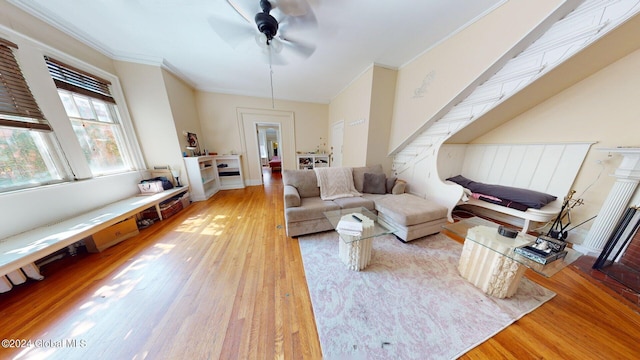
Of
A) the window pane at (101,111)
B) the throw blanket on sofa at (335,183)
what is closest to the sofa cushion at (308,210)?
the throw blanket on sofa at (335,183)

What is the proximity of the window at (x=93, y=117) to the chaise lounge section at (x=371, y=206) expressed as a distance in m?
2.71

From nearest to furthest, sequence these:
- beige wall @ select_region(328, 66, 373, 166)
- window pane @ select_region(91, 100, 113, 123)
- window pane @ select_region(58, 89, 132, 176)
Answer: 1. window pane @ select_region(58, 89, 132, 176)
2. window pane @ select_region(91, 100, 113, 123)
3. beige wall @ select_region(328, 66, 373, 166)

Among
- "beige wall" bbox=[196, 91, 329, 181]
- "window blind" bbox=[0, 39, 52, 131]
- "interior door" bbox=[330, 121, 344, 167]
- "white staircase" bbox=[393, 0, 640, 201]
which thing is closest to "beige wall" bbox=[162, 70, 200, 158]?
"beige wall" bbox=[196, 91, 329, 181]

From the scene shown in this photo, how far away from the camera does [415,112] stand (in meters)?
2.74

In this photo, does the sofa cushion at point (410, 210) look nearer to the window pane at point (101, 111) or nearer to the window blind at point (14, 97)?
the window blind at point (14, 97)

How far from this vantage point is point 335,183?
2.57m

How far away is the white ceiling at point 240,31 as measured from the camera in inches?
66.6

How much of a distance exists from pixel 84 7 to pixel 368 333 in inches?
160

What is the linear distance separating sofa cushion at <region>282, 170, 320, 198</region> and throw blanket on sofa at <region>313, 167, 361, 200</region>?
89 millimetres

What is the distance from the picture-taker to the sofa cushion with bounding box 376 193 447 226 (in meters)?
1.91

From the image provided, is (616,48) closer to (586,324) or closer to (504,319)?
(586,324)

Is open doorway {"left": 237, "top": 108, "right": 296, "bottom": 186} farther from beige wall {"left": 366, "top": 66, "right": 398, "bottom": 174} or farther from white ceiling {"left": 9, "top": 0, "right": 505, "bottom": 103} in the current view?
beige wall {"left": 366, "top": 66, "right": 398, "bottom": 174}

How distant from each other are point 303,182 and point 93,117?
10.4 ft

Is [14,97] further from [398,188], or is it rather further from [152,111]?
[398,188]
